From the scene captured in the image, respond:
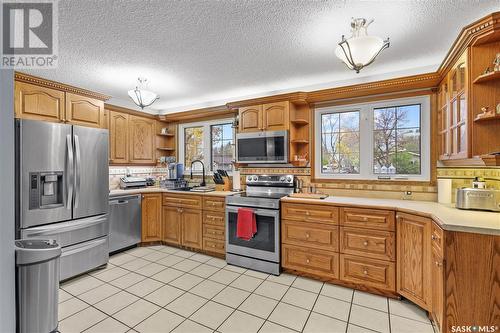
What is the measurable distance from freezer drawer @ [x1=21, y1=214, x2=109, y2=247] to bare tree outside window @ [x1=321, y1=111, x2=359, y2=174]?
9.79ft

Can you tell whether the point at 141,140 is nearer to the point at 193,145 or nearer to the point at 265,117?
the point at 193,145

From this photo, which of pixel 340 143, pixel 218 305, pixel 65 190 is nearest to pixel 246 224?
pixel 218 305

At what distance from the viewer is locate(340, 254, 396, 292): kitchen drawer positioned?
2.31 m

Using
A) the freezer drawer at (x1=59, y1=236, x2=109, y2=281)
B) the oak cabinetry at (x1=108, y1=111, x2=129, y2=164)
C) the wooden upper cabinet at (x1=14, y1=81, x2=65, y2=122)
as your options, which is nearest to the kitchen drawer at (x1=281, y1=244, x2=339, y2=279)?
the freezer drawer at (x1=59, y1=236, x2=109, y2=281)

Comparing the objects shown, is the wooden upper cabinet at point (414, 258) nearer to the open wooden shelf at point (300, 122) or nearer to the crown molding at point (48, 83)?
the open wooden shelf at point (300, 122)

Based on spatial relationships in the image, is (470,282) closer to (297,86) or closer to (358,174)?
(358,174)

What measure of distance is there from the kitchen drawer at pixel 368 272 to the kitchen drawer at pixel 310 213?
0.41 metres

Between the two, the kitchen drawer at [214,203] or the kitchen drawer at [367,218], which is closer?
the kitchen drawer at [367,218]

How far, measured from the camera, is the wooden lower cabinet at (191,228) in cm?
351

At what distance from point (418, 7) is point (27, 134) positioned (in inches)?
139

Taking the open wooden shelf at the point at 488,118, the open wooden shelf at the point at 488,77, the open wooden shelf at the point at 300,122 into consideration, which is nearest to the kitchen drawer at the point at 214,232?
the open wooden shelf at the point at 300,122

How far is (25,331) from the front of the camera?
1.08m

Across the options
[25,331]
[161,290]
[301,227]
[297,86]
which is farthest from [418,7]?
[161,290]

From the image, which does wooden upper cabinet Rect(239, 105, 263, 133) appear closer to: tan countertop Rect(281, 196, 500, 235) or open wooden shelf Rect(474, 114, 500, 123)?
tan countertop Rect(281, 196, 500, 235)
